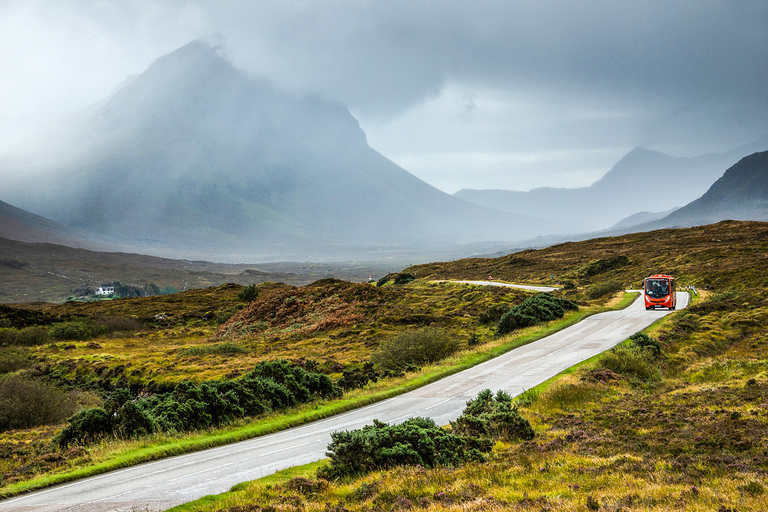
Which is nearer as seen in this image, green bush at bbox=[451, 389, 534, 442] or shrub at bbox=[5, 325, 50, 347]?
green bush at bbox=[451, 389, 534, 442]

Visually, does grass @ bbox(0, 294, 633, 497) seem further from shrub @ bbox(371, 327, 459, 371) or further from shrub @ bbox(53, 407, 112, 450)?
shrub @ bbox(371, 327, 459, 371)

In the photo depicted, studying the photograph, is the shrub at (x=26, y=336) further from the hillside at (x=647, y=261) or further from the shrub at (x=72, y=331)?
the hillside at (x=647, y=261)

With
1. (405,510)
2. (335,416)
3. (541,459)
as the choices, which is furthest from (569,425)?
(335,416)

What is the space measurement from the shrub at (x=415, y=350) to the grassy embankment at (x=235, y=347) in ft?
5.03

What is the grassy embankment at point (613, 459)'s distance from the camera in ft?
26.5

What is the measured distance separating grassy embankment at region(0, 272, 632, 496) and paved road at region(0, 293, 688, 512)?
3.35 ft

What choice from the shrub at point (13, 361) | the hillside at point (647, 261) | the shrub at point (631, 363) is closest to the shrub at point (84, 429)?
the shrub at point (631, 363)

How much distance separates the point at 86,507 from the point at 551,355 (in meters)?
23.8

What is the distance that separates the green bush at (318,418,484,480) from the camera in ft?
38.0

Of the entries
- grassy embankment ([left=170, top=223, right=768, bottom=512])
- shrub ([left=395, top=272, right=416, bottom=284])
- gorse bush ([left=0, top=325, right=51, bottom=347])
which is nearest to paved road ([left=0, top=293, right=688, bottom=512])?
grassy embankment ([left=170, top=223, right=768, bottom=512])

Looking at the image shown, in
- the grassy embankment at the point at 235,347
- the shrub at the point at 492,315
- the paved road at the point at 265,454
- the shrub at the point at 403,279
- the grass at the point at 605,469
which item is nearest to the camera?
the grass at the point at 605,469

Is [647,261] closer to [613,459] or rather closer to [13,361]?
[613,459]

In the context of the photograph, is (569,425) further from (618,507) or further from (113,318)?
(113,318)

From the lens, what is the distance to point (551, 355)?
91.3 feet
